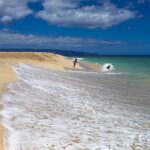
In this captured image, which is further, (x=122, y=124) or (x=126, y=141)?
(x=122, y=124)

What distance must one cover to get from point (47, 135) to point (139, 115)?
4749mm

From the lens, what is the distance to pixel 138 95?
19.3 m

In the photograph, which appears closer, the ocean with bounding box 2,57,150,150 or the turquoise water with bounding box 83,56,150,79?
the ocean with bounding box 2,57,150,150

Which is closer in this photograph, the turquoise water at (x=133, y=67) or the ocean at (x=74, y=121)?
the ocean at (x=74, y=121)

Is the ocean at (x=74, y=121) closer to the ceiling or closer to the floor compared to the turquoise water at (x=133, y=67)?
closer to the ceiling

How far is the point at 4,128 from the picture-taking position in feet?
32.8

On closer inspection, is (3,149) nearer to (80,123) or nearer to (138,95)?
(80,123)

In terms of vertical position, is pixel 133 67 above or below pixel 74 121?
below

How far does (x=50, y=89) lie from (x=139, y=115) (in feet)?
24.5

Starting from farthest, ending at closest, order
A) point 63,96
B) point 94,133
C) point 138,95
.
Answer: point 138,95 → point 63,96 → point 94,133

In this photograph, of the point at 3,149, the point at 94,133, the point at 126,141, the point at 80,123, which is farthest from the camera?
the point at 80,123

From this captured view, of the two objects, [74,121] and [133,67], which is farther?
[133,67]

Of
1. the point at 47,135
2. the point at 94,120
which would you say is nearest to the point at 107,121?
the point at 94,120

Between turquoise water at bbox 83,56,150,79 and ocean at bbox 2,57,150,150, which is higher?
ocean at bbox 2,57,150,150
